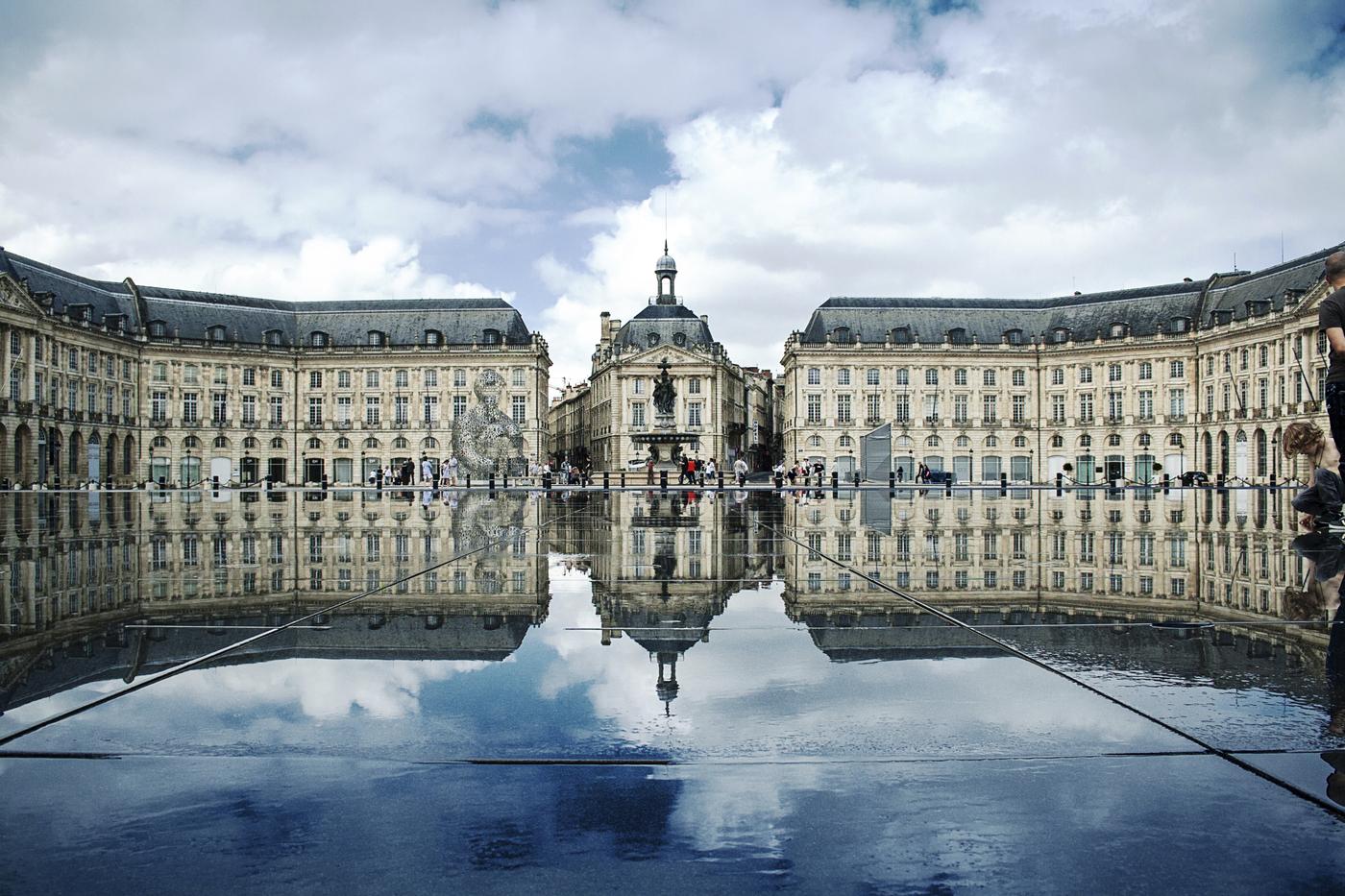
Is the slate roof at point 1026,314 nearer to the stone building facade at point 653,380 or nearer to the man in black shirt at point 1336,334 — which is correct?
the stone building facade at point 653,380

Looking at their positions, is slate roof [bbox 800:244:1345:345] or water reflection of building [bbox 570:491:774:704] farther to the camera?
slate roof [bbox 800:244:1345:345]

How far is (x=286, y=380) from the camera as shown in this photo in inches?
3157

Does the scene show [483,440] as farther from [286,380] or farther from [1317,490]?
[1317,490]

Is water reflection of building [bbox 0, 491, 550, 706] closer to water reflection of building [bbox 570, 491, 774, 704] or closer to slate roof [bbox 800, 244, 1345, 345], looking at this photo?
water reflection of building [bbox 570, 491, 774, 704]

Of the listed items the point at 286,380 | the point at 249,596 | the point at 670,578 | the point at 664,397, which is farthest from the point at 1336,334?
the point at 286,380

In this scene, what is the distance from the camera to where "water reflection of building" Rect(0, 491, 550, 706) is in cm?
471

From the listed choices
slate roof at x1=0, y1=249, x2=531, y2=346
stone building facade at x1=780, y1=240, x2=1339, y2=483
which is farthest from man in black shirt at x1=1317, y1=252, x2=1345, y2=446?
slate roof at x1=0, y1=249, x2=531, y2=346

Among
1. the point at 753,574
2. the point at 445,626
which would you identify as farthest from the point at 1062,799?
the point at 753,574

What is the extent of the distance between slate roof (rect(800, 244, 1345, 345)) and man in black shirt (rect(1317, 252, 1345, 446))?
239 ft

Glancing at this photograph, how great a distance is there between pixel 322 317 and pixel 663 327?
2778 centimetres

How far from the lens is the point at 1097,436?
78.3 m

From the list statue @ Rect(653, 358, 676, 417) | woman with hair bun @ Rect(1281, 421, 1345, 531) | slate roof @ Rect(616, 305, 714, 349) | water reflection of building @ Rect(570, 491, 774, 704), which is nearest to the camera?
water reflection of building @ Rect(570, 491, 774, 704)

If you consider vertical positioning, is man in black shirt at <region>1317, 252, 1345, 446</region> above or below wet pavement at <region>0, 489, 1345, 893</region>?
above

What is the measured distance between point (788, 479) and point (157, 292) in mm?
49394
